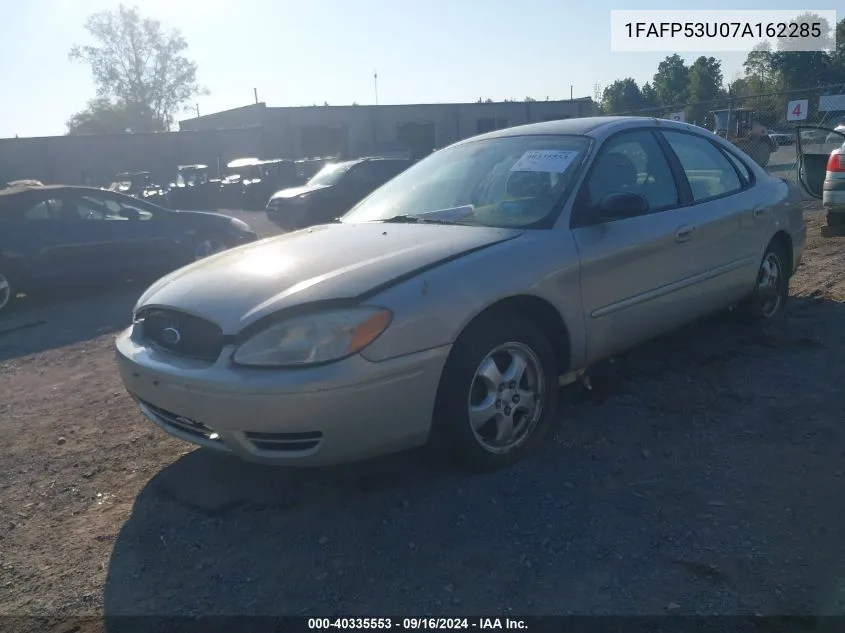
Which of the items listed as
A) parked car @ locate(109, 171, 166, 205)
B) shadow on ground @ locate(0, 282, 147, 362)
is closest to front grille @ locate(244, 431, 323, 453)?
shadow on ground @ locate(0, 282, 147, 362)

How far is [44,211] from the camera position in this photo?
876 centimetres

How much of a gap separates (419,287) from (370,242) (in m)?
0.68

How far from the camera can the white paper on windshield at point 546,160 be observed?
404 centimetres

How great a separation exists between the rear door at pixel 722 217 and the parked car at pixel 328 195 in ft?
35.9

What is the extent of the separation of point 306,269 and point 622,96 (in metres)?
58.2

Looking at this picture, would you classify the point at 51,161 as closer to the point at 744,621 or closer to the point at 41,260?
the point at 41,260

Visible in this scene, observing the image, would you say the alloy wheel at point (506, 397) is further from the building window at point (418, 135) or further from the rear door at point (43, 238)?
the building window at point (418, 135)

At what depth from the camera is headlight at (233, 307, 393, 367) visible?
2.89 metres

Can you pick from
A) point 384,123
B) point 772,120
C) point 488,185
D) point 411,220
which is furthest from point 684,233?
point 384,123

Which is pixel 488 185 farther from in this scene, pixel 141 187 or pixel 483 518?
pixel 141 187

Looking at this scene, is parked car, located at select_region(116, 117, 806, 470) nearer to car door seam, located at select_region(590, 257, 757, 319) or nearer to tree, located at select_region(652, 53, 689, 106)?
car door seam, located at select_region(590, 257, 757, 319)

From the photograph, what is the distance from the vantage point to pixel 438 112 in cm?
4444

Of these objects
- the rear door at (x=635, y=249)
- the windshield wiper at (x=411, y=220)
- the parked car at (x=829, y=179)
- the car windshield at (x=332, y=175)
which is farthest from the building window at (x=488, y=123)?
the windshield wiper at (x=411, y=220)

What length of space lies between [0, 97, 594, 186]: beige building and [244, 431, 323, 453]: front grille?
113 ft
